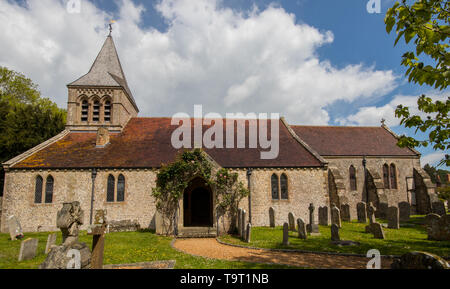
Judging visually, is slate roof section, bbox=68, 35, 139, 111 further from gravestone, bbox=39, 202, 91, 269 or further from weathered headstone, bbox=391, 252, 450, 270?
weathered headstone, bbox=391, 252, 450, 270

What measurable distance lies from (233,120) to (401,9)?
19.3m

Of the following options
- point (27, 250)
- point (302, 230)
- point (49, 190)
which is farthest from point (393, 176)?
point (49, 190)

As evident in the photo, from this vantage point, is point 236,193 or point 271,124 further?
point 271,124

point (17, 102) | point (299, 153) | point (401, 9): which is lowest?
point (299, 153)

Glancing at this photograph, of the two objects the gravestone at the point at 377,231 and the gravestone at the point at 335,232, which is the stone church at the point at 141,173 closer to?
the gravestone at the point at 377,231

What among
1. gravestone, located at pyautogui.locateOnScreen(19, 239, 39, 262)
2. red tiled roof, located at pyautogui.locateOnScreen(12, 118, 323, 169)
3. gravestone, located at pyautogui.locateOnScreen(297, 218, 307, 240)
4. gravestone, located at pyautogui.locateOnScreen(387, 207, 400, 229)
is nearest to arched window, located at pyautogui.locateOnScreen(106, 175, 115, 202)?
red tiled roof, located at pyautogui.locateOnScreen(12, 118, 323, 169)

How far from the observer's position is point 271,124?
78.2 ft

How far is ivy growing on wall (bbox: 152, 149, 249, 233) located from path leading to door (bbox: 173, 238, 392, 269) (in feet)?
11.3

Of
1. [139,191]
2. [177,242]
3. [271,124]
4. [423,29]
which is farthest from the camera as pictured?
[271,124]

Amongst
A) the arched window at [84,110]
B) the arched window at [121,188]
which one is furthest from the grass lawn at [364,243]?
the arched window at [84,110]

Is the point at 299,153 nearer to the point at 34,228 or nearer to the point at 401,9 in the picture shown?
the point at 401,9

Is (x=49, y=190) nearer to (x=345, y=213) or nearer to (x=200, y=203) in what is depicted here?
(x=200, y=203)

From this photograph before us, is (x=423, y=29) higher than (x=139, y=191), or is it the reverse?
(x=423, y=29)

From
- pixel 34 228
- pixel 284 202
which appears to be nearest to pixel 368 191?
pixel 284 202
